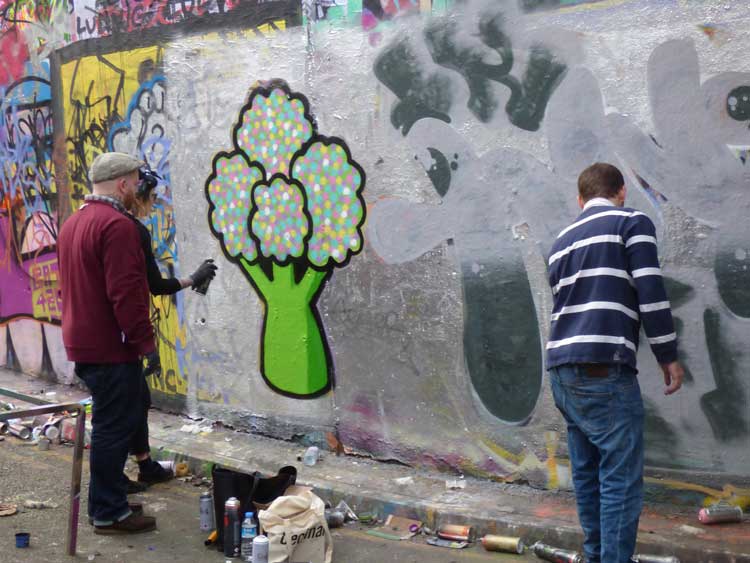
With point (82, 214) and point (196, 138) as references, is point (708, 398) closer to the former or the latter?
point (82, 214)

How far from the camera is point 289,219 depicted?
21.7 feet

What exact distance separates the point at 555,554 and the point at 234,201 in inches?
141

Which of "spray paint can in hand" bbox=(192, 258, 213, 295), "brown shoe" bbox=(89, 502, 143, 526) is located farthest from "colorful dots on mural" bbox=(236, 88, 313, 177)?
"brown shoe" bbox=(89, 502, 143, 526)

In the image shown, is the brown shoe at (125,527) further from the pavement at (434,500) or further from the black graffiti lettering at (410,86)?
the black graffiti lettering at (410,86)

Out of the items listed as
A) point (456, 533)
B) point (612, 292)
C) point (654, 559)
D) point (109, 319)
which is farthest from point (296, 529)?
point (612, 292)

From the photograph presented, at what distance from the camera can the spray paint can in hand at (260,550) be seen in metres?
4.66

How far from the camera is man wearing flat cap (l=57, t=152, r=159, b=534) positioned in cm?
508

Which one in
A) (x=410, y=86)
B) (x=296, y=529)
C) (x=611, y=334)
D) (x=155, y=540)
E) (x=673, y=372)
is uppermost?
(x=410, y=86)

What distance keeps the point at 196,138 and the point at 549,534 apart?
4.06 meters

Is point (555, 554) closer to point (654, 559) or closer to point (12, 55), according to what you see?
point (654, 559)

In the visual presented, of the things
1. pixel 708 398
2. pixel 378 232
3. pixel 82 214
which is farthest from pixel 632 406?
pixel 82 214

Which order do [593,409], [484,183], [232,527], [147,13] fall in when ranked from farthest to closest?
[147,13]
[484,183]
[232,527]
[593,409]

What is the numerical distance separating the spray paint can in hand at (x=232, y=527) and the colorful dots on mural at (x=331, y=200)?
1.99 m

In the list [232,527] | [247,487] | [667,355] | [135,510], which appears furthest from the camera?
[135,510]
